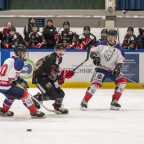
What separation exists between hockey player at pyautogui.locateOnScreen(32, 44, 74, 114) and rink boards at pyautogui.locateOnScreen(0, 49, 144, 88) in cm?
322

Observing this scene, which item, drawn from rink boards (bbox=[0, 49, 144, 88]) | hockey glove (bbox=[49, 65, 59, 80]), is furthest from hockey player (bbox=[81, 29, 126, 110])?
rink boards (bbox=[0, 49, 144, 88])

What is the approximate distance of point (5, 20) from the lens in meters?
13.1

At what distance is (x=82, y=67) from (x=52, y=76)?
3.41 metres

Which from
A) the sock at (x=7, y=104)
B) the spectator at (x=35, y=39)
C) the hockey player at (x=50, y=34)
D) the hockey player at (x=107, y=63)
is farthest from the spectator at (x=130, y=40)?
the sock at (x=7, y=104)

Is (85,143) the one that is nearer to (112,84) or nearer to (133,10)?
(112,84)

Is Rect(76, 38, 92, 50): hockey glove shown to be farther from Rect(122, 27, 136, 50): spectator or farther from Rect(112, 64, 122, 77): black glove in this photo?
Rect(112, 64, 122, 77): black glove

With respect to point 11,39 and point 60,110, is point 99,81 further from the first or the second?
point 11,39

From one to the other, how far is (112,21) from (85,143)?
8270 mm

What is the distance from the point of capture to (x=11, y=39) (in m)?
9.94

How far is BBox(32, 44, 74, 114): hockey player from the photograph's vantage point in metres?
6.43

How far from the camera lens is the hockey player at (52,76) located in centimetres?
643

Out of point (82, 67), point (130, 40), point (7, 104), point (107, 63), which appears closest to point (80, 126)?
point (7, 104)

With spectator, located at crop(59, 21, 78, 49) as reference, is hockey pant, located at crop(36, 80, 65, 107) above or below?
below

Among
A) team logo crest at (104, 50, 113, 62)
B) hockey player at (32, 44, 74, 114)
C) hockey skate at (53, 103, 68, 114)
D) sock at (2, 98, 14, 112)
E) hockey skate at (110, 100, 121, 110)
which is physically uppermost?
team logo crest at (104, 50, 113, 62)
